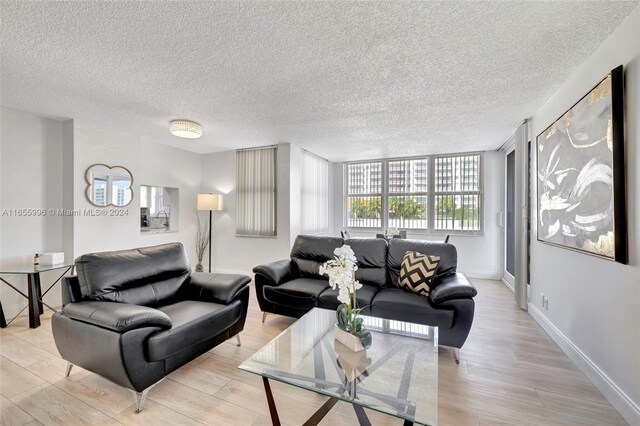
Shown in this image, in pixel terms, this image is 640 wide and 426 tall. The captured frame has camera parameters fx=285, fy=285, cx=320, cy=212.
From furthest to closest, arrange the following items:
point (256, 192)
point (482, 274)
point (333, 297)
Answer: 1. point (482, 274)
2. point (256, 192)
3. point (333, 297)

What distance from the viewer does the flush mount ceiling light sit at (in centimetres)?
371

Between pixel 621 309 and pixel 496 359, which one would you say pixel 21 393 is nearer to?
pixel 496 359

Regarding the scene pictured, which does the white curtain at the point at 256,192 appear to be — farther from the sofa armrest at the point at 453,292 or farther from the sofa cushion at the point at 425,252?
the sofa armrest at the point at 453,292

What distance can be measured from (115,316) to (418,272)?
2573 mm

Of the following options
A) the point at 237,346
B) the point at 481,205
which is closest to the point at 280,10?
the point at 237,346

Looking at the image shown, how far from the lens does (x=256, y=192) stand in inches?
213

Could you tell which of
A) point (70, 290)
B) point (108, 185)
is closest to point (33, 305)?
point (70, 290)

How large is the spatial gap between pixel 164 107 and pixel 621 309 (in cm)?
453

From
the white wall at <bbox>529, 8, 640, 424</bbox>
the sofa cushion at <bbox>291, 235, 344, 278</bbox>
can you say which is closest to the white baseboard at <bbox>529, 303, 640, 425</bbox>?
the white wall at <bbox>529, 8, 640, 424</bbox>

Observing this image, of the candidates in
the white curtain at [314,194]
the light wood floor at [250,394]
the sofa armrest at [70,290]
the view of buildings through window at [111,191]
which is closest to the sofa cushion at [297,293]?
the light wood floor at [250,394]

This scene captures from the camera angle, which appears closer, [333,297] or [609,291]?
[609,291]

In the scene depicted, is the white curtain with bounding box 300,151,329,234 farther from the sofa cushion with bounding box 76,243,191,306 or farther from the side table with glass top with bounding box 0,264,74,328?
the side table with glass top with bounding box 0,264,74,328

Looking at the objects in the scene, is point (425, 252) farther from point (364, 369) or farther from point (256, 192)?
point (256, 192)

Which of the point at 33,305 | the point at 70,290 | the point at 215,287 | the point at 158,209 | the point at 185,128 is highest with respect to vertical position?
the point at 185,128
